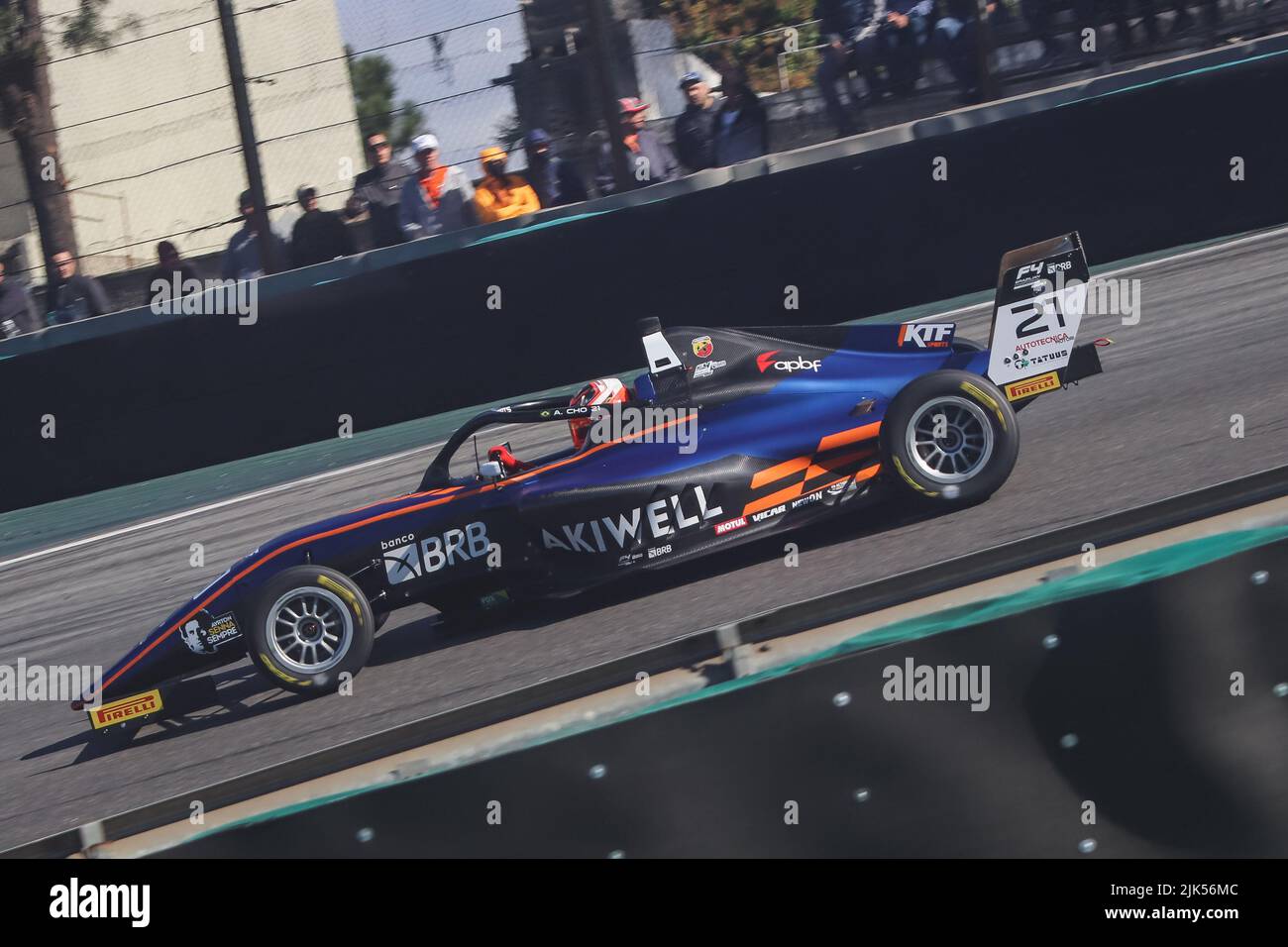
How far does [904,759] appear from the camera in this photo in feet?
8.41

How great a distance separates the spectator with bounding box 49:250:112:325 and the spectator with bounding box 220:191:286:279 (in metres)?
0.86

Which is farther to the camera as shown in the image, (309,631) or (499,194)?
(499,194)

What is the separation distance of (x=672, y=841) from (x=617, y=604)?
3.20 m

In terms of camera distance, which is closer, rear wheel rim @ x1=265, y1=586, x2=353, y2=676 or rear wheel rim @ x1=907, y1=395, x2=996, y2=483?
rear wheel rim @ x1=265, y1=586, x2=353, y2=676

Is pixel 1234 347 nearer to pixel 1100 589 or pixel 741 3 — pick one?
pixel 741 3

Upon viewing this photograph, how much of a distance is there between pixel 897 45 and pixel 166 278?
5.25m

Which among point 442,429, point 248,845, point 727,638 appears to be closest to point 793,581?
point 727,638

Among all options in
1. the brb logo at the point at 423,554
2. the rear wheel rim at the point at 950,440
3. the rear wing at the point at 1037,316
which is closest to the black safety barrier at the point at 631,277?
the rear wing at the point at 1037,316

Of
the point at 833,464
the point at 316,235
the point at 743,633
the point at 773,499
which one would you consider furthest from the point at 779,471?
the point at 316,235

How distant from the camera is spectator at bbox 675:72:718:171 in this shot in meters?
9.09
